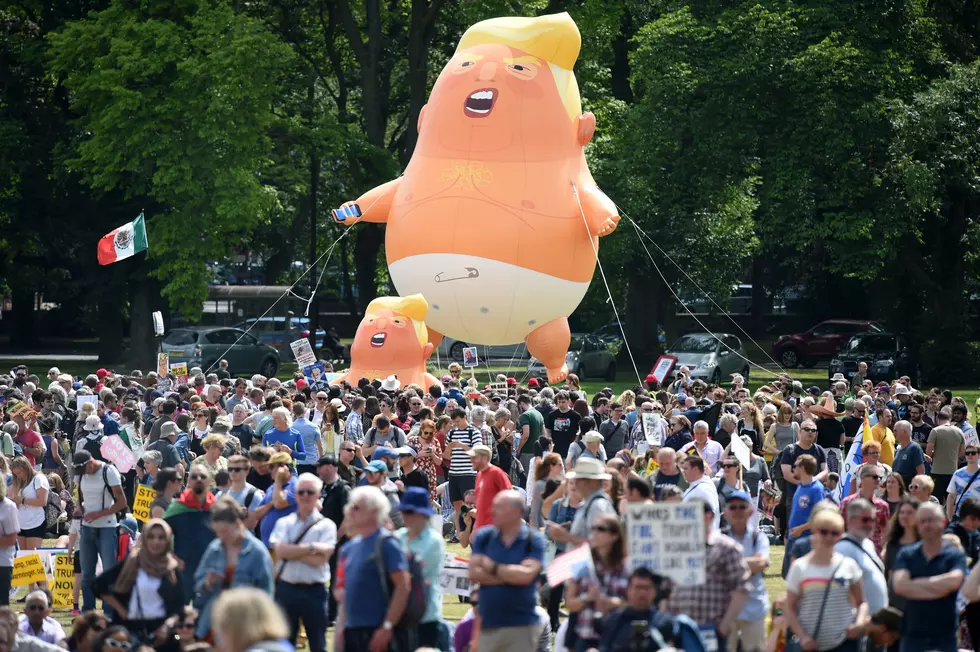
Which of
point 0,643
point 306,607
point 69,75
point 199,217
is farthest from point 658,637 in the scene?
point 69,75

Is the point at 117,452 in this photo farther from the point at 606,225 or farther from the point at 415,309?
the point at 606,225

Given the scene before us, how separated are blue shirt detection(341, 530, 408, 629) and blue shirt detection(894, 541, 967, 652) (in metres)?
2.92

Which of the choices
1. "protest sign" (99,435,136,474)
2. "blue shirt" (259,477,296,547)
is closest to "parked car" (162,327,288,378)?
"protest sign" (99,435,136,474)

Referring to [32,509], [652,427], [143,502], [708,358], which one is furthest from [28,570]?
[708,358]

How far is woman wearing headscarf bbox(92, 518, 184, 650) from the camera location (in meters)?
8.05

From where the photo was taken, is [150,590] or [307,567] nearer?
[150,590]

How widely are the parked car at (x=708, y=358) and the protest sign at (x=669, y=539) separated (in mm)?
26081

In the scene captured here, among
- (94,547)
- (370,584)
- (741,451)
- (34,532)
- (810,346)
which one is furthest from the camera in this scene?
(810,346)

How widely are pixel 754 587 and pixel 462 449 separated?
21.1 ft

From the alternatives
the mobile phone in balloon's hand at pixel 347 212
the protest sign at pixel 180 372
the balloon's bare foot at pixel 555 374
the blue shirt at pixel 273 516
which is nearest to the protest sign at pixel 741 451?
the blue shirt at pixel 273 516

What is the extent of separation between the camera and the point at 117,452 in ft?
41.9

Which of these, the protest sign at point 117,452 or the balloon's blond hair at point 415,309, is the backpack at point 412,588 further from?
the balloon's blond hair at point 415,309

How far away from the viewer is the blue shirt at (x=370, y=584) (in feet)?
24.6

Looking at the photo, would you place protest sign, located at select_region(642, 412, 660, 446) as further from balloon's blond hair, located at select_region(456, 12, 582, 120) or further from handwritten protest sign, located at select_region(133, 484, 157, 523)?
balloon's blond hair, located at select_region(456, 12, 582, 120)
